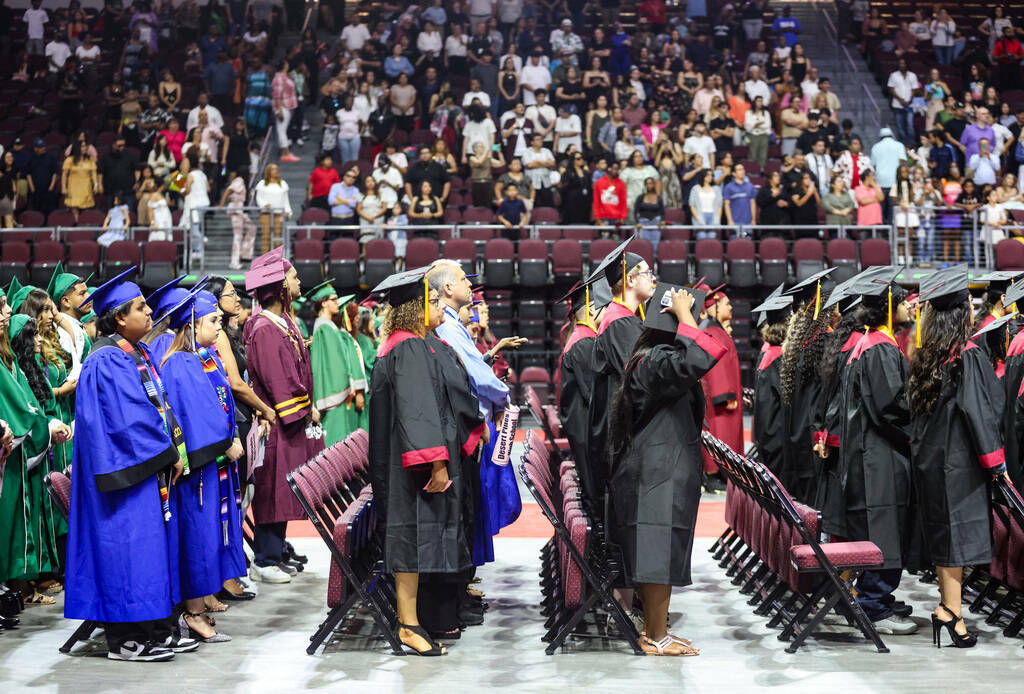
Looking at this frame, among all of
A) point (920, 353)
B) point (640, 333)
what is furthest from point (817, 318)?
point (640, 333)

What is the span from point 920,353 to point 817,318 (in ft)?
4.25

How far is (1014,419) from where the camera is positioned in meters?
6.40

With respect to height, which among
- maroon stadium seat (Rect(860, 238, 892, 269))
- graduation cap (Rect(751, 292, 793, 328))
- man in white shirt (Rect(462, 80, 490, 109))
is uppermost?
man in white shirt (Rect(462, 80, 490, 109))

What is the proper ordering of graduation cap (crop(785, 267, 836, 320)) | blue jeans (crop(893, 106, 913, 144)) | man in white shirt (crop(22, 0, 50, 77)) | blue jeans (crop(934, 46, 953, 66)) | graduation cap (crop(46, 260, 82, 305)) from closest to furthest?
graduation cap (crop(785, 267, 836, 320)) < graduation cap (crop(46, 260, 82, 305)) < blue jeans (crop(893, 106, 913, 144)) < blue jeans (crop(934, 46, 953, 66)) < man in white shirt (crop(22, 0, 50, 77))

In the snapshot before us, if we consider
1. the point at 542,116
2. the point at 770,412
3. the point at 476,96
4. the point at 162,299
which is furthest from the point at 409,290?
the point at 476,96

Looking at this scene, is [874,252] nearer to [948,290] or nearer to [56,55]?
[948,290]

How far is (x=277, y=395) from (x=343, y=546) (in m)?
1.85

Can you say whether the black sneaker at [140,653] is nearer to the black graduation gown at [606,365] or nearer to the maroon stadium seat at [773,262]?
the black graduation gown at [606,365]

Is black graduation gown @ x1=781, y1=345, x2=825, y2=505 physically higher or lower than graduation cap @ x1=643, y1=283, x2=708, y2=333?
lower

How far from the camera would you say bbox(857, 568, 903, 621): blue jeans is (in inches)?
237

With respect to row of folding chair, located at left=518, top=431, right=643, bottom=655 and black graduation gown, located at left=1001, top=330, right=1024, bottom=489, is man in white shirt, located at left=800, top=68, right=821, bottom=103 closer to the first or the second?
black graduation gown, located at left=1001, top=330, right=1024, bottom=489

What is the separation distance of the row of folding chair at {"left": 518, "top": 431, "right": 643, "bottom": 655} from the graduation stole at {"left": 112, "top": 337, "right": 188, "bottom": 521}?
176 centimetres

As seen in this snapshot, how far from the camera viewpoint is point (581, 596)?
5.70 m

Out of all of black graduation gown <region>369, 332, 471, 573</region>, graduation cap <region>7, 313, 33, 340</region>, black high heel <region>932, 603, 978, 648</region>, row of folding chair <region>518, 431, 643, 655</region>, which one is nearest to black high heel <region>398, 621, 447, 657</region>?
black graduation gown <region>369, 332, 471, 573</region>
